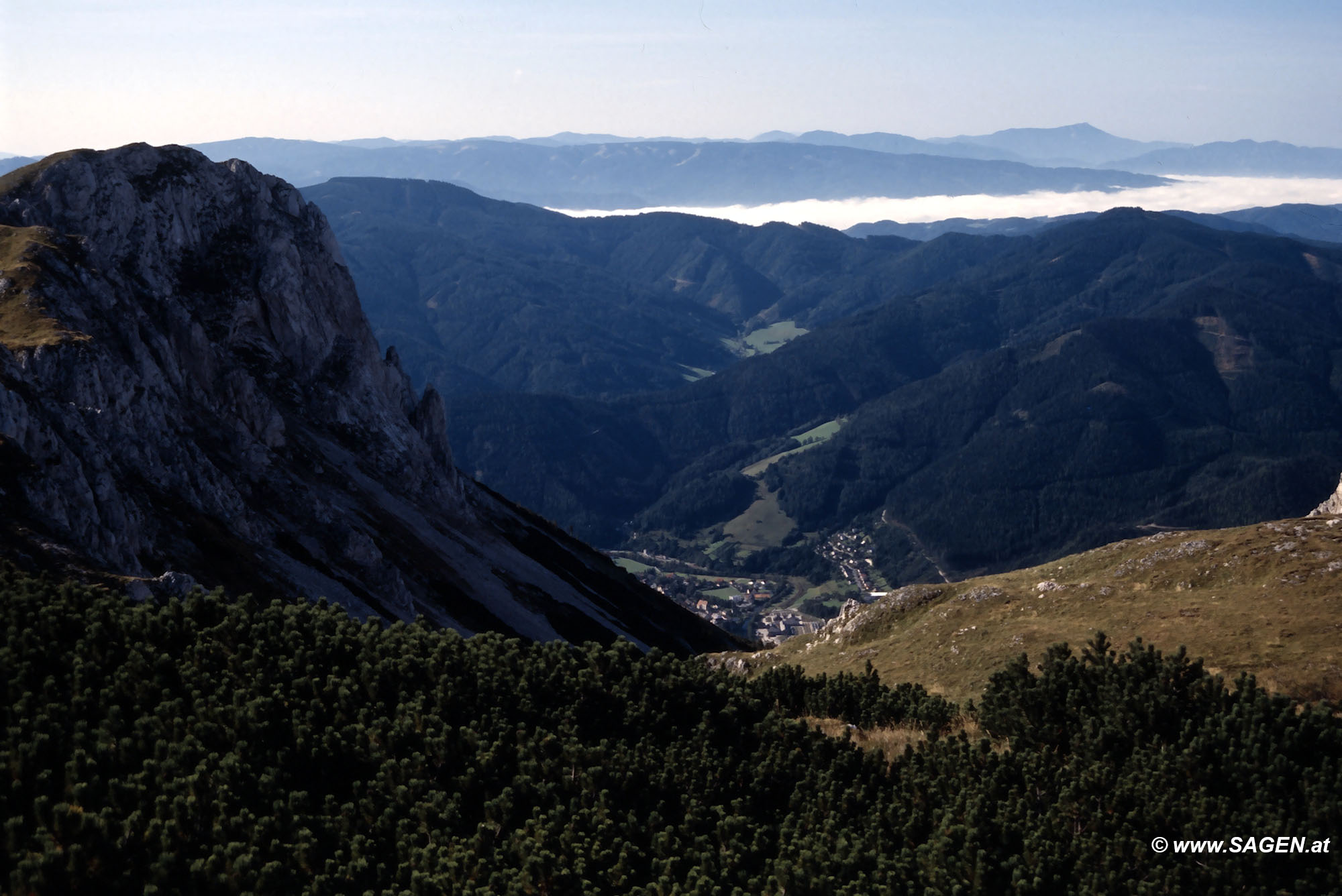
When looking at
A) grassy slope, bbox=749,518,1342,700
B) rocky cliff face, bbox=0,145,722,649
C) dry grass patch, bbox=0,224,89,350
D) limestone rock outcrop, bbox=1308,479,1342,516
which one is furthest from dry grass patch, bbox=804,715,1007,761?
dry grass patch, bbox=0,224,89,350

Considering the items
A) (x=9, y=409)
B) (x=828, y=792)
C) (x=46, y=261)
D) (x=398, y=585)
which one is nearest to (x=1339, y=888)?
(x=828, y=792)

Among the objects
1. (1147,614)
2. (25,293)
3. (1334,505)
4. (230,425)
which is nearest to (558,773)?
(1147,614)

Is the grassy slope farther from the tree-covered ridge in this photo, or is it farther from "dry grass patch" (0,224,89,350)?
"dry grass patch" (0,224,89,350)

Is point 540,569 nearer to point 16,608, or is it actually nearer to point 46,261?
point 46,261

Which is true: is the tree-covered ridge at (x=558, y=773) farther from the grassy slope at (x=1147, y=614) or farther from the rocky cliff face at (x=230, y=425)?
the rocky cliff face at (x=230, y=425)

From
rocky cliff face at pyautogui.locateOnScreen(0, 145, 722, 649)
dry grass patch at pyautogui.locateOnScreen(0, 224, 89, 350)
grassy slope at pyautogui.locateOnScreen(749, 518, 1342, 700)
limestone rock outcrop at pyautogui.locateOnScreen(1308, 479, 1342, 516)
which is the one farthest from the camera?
limestone rock outcrop at pyautogui.locateOnScreen(1308, 479, 1342, 516)
